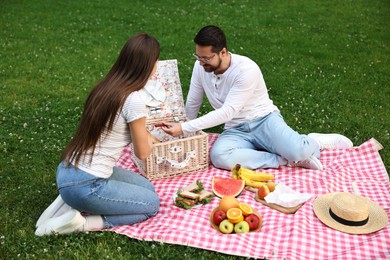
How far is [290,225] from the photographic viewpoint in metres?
4.83

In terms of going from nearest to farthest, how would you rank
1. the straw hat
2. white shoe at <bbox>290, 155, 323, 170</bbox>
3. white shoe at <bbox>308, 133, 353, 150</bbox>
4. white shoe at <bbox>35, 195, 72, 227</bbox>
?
Result: the straw hat, white shoe at <bbox>35, 195, 72, 227</bbox>, white shoe at <bbox>290, 155, 323, 170</bbox>, white shoe at <bbox>308, 133, 353, 150</bbox>

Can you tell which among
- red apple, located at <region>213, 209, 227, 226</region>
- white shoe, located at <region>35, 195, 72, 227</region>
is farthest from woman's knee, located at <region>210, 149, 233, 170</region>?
white shoe, located at <region>35, 195, 72, 227</region>

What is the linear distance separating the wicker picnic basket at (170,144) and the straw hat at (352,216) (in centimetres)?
167

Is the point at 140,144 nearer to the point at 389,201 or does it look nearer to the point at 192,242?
the point at 192,242

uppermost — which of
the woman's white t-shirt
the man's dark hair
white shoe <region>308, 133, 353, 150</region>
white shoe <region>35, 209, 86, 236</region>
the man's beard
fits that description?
the man's dark hair

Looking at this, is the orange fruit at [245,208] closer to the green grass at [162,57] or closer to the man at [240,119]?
the green grass at [162,57]

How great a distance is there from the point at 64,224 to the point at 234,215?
158 centimetres

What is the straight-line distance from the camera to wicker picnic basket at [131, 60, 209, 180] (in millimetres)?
5793

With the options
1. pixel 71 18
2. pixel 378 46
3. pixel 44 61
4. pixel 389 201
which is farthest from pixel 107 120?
pixel 71 18

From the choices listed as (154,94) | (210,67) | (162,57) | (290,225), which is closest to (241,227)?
(290,225)

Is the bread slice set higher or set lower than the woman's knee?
lower

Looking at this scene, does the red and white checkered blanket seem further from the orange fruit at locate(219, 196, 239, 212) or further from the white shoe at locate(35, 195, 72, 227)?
the white shoe at locate(35, 195, 72, 227)

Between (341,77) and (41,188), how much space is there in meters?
5.82

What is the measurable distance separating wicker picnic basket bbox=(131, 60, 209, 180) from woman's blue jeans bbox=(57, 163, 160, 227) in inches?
30.3
